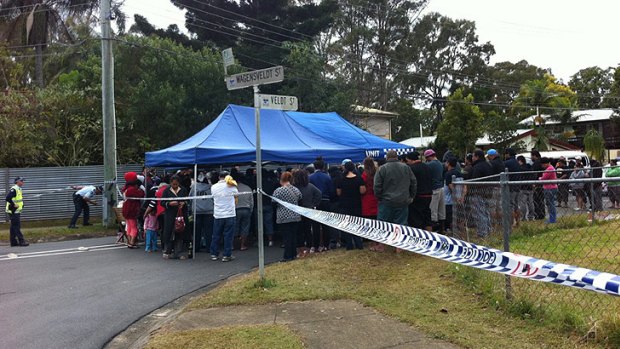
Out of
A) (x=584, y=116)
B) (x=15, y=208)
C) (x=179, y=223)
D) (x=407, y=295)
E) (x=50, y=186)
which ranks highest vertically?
(x=584, y=116)

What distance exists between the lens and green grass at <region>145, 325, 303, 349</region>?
15.5 ft

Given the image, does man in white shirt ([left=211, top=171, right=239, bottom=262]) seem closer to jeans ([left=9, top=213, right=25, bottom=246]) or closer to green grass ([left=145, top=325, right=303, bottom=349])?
green grass ([left=145, top=325, right=303, bottom=349])

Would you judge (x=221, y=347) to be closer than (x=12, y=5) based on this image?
Yes

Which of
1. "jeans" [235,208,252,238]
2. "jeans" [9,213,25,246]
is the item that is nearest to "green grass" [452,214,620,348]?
"jeans" [235,208,252,238]

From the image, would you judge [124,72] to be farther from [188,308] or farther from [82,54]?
[188,308]

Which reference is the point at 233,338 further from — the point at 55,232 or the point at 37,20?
the point at 37,20

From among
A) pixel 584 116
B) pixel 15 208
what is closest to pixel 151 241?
pixel 15 208

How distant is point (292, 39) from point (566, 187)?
951 inches

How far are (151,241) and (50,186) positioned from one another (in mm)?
8303

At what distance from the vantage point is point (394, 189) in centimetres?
863

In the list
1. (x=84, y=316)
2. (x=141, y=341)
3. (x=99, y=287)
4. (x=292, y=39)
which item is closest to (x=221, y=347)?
(x=141, y=341)

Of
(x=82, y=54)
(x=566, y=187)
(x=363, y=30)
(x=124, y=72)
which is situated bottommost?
(x=566, y=187)

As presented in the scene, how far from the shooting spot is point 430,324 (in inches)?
200

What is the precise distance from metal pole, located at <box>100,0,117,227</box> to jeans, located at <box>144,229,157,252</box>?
4.95m
